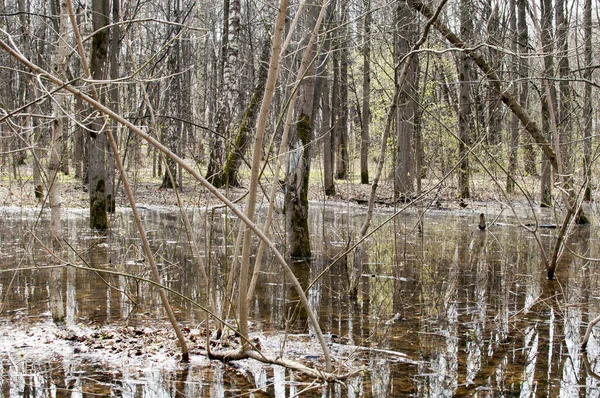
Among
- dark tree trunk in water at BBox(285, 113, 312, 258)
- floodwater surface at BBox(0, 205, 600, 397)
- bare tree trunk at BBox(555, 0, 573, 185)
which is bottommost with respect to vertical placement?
floodwater surface at BBox(0, 205, 600, 397)

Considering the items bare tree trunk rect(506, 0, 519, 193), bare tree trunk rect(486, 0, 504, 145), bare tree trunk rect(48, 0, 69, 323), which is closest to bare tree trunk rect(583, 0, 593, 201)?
bare tree trunk rect(506, 0, 519, 193)

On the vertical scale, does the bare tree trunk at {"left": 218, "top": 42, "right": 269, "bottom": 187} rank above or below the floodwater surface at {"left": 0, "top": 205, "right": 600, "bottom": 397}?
above

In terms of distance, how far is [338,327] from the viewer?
582cm

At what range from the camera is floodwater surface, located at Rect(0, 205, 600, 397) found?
430 cm

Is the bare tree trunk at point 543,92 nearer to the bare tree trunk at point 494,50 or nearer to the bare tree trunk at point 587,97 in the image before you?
the bare tree trunk at point 587,97

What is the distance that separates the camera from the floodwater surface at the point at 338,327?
4297 millimetres

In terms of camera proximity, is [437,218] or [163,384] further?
[437,218]

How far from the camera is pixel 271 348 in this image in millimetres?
5020

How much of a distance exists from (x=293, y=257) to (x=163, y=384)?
5211 millimetres

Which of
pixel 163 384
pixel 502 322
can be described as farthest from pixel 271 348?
pixel 502 322

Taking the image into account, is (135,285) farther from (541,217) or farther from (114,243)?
(541,217)

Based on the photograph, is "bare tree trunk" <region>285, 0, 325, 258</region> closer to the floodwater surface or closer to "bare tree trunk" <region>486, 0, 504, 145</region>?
the floodwater surface

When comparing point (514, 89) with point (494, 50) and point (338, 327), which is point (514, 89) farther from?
point (338, 327)

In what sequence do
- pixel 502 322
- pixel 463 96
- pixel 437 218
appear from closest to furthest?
pixel 502 322
pixel 437 218
pixel 463 96
